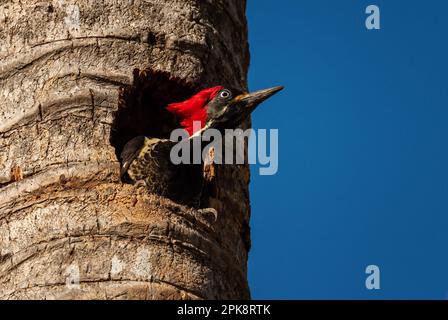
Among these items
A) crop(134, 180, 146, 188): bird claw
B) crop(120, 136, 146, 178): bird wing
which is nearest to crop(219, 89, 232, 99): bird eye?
Result: crop(120, 136, 146, 178): bird wing

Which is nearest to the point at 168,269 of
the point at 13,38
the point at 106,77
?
the point at 106,77

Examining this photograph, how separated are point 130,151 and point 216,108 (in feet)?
2.25

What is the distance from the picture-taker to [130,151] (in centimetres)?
599

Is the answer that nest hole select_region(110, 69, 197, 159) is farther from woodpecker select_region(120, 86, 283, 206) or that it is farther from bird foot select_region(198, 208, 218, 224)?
bird foot select_region(198, 208, 218, 224)

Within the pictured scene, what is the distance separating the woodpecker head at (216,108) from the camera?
6.27m

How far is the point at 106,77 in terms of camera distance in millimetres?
5688

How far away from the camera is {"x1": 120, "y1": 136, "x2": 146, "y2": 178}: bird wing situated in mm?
5827

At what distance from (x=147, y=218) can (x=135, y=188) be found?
0.20 metres

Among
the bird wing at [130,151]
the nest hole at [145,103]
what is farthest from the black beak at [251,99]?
the bird wing at [130,151]

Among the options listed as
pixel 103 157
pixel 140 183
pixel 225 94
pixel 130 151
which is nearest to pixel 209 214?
pixel 140 183

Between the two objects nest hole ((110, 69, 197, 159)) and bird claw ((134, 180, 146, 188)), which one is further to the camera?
nest hole ((110, 69, 197, 159))

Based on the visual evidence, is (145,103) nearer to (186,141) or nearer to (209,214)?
(186,141)

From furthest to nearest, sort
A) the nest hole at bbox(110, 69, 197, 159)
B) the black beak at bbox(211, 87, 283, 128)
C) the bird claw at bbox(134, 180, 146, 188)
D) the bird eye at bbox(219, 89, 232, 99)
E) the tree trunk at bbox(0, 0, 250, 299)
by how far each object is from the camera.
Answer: the black beak at bbox(211, 87, 283, 128)
the bird eye at bbox(219, 89, 232, 99)
the nest hole at bbox(110, 69, 197, 159)
the bird claw at bbox(134, 180, 146, 188)
the tree trunk at bbox(0, 0, 250, 299)
